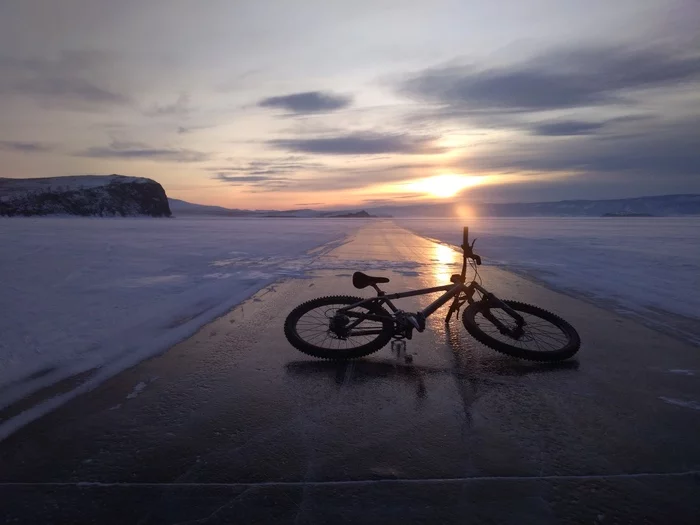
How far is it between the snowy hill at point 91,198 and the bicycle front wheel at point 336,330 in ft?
539

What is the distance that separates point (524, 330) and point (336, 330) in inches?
94.9

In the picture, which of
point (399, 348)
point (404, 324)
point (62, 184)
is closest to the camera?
point (404, 324)

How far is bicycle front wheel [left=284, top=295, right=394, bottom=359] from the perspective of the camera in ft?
18.0

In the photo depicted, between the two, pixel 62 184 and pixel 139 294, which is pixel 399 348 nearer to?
pixel 139 294

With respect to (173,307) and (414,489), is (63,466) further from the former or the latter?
(173,307)

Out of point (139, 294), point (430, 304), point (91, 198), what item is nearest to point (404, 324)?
point (430, 304)

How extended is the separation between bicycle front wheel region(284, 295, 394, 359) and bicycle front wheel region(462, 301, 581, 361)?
111cm

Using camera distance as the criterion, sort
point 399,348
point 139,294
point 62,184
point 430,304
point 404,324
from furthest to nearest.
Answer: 1. point 62,184
2. point 139,294
3. point 399,348
4. point 430,304
5. point 404,324

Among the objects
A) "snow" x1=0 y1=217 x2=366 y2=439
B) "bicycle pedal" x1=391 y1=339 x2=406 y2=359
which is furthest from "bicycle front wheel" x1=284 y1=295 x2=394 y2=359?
"snow" x1=0 y1=217 x2=366 y2=439

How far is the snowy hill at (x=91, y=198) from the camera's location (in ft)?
471

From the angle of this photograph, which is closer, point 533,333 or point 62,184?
point 533,333

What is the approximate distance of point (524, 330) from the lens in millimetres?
5887

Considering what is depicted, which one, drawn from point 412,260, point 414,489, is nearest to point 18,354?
point 414,489

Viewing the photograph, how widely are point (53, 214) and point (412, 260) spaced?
6263 inches
